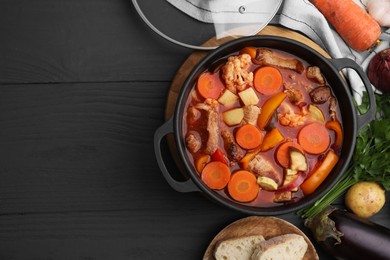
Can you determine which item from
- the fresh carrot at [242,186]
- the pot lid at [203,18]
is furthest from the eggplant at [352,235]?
the pot lid at [203,18]

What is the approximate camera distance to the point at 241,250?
6.21 feet

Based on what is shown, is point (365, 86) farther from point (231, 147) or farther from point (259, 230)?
point (259, 230)

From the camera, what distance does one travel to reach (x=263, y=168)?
5.82ft

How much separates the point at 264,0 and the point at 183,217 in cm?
71

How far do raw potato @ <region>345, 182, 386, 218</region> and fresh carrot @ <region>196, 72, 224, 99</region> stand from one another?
0.52m

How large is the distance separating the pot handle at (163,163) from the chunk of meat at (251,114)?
0.71 ft

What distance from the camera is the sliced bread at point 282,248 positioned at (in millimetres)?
1847

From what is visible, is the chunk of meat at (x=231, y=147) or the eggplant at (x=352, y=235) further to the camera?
the eggplant at (x=352, y=235)

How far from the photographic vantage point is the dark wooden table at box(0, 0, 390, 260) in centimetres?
192

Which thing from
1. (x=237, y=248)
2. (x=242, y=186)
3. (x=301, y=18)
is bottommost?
(x=237, y=248)

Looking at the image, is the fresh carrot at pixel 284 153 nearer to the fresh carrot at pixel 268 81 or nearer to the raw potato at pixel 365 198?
the fresh carrot at pixel 268 81

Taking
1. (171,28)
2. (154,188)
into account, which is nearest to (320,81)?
(171,28)

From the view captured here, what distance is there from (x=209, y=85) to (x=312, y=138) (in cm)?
33

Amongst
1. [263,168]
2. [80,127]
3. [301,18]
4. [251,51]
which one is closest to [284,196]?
[263,168]
